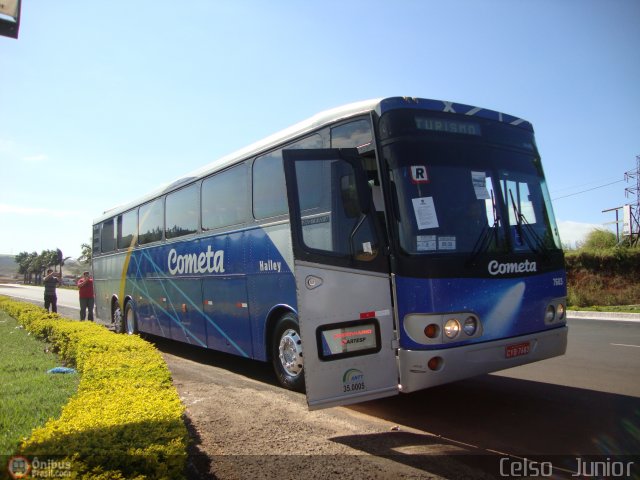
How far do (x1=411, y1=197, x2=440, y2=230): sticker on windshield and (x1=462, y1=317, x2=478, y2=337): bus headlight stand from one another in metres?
0.99

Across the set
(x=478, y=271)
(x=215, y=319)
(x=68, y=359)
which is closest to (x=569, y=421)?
(x=478, y=271)

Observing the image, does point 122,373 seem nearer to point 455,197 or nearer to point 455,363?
point 455,363

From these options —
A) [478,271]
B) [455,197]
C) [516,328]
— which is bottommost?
[516,328]

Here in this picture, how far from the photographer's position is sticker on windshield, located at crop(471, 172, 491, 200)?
5324 millimetres

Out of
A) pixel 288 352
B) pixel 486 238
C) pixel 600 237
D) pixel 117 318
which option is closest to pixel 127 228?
pixel 117 318

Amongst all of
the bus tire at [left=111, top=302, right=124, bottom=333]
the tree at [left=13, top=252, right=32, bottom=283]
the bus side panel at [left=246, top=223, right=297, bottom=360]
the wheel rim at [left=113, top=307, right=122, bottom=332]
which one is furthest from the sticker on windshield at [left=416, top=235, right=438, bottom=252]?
the tree at [left=13, top=252, right=32, bottom=283]

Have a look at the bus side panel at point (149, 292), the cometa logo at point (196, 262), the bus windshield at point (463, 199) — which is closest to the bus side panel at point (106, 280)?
the bus side panel at point (149, 292)

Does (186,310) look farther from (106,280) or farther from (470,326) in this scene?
(106,280)

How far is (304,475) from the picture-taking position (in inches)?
158

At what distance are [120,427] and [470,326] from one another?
129 inches

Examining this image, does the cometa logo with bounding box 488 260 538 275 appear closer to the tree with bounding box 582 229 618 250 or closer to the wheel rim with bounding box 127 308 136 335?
the wheel rim with bounding box 127 308 136 335

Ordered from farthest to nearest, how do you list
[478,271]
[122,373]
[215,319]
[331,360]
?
[215,319], [122,373], [478,271], [331,360]

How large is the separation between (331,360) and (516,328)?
6.87 feet

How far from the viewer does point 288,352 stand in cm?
664
